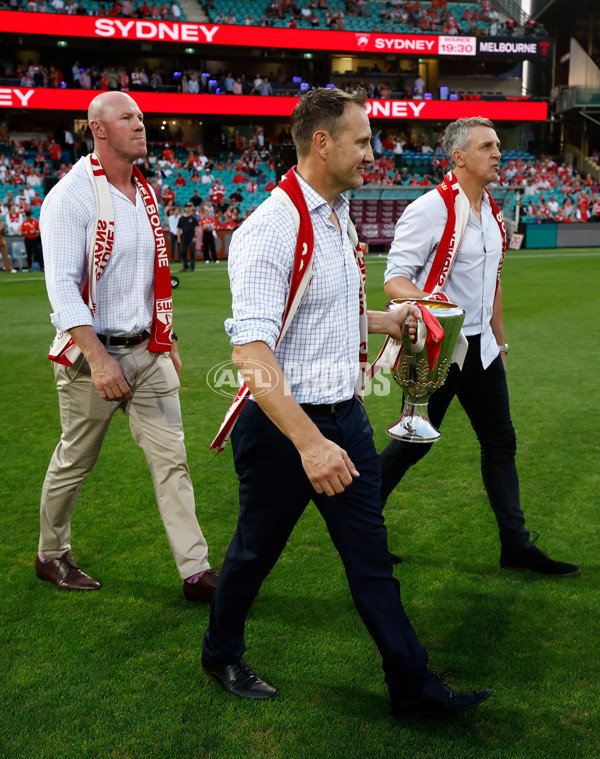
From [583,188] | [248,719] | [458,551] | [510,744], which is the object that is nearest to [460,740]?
[510,744]

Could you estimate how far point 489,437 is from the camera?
3988mm

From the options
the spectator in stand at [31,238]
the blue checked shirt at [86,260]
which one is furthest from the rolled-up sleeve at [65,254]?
the spectator in stand at [31,238]

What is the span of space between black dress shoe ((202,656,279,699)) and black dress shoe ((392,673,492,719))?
0.49m

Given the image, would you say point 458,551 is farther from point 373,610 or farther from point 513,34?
point 513,34

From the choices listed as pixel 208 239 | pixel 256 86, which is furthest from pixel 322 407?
pixel 256 86

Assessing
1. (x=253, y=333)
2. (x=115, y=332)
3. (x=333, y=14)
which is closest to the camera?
(x=253, y=333)

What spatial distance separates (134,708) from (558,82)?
196 ft

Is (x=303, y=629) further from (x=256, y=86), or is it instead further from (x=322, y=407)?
(x=256, y=86)

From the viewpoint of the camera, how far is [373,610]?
8.45ft

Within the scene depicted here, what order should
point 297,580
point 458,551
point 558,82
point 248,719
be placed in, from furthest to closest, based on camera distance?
point 558,82 → point 458,551 → point 297,580 → point 248,719

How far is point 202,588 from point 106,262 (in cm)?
156

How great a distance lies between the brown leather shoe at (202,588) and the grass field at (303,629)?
11 centimetres

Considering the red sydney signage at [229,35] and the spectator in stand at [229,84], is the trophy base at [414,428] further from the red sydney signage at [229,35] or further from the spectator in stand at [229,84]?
the spectator in stand at [229,84]

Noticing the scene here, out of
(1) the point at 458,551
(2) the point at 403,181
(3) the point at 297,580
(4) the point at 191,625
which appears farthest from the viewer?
(2) the point at 403,181
